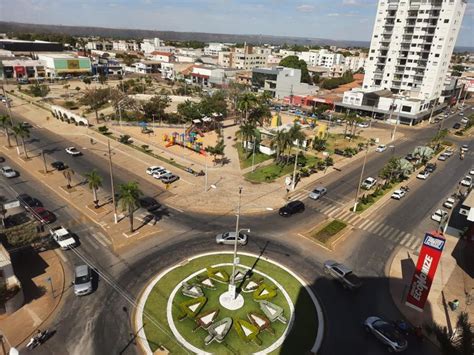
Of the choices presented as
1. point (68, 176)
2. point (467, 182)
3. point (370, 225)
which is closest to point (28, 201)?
point (68, 176)

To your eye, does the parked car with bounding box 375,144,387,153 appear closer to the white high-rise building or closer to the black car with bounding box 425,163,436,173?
the black car with bounding box 425,163,436,173

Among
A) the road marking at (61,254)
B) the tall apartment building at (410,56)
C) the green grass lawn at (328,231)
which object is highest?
the tall apartment building at (410,56)

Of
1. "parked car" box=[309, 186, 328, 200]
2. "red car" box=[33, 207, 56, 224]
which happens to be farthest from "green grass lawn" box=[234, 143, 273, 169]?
"red car" box=[33, 207, 56, 224]

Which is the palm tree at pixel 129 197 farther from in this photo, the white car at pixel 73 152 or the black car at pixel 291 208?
the white car at pixel 73 152

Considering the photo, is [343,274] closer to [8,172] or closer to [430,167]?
[430,167]

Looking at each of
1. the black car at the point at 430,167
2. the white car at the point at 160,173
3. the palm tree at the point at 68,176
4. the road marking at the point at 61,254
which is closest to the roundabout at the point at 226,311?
the road marking at the point at 61,254
